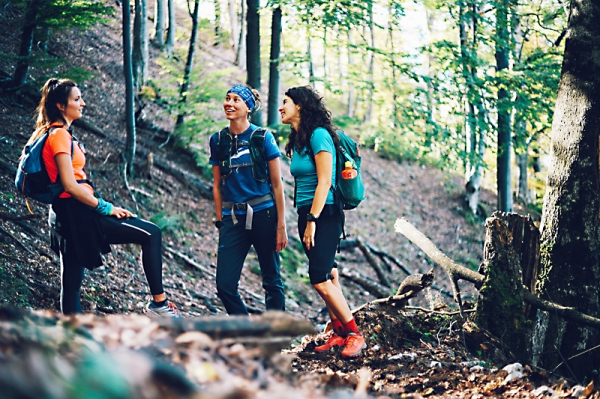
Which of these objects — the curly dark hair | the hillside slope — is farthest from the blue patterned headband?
the hillside slope

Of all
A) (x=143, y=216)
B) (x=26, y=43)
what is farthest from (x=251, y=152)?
(x=26, y=43)

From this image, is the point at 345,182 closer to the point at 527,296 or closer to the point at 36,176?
the point at 527,296

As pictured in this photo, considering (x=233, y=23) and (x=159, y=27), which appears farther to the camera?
(x=233, y=23)

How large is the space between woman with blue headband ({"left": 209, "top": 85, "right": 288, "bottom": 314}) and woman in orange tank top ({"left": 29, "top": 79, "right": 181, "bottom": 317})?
0.70 m

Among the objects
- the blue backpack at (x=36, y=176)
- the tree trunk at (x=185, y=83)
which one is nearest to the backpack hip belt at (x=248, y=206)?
the blue backpack at (x=36, y=176)

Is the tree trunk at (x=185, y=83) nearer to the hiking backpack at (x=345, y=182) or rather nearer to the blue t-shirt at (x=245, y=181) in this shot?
the blue t-shirt at (x=245, y=181)

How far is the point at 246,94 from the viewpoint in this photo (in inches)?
212

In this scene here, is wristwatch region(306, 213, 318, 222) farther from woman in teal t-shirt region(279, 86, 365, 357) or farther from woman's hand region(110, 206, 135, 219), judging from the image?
woman's hand region(110, 206, 135, 219)

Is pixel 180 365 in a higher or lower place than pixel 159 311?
A: higher

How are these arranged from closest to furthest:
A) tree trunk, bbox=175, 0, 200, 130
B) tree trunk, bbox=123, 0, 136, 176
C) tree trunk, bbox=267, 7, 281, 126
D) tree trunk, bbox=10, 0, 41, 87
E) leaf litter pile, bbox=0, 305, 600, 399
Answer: leaf litter pile, bbox=0, 305, 600, 399 → tree trunk, bbox=10, 0, 41, 87 → tree trunk, bbox=123, 0, 136, 176 → tree trunk, bbox=267, 7, 281, 126 → tree trunk, bbox=175, 0, 200, 130

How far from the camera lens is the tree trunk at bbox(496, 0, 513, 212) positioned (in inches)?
433

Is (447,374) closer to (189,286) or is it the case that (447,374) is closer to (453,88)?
(189,286)

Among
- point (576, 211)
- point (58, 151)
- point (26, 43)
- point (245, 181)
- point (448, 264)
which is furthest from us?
point (26, 43)

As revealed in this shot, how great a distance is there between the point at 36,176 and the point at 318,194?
2277 mm
